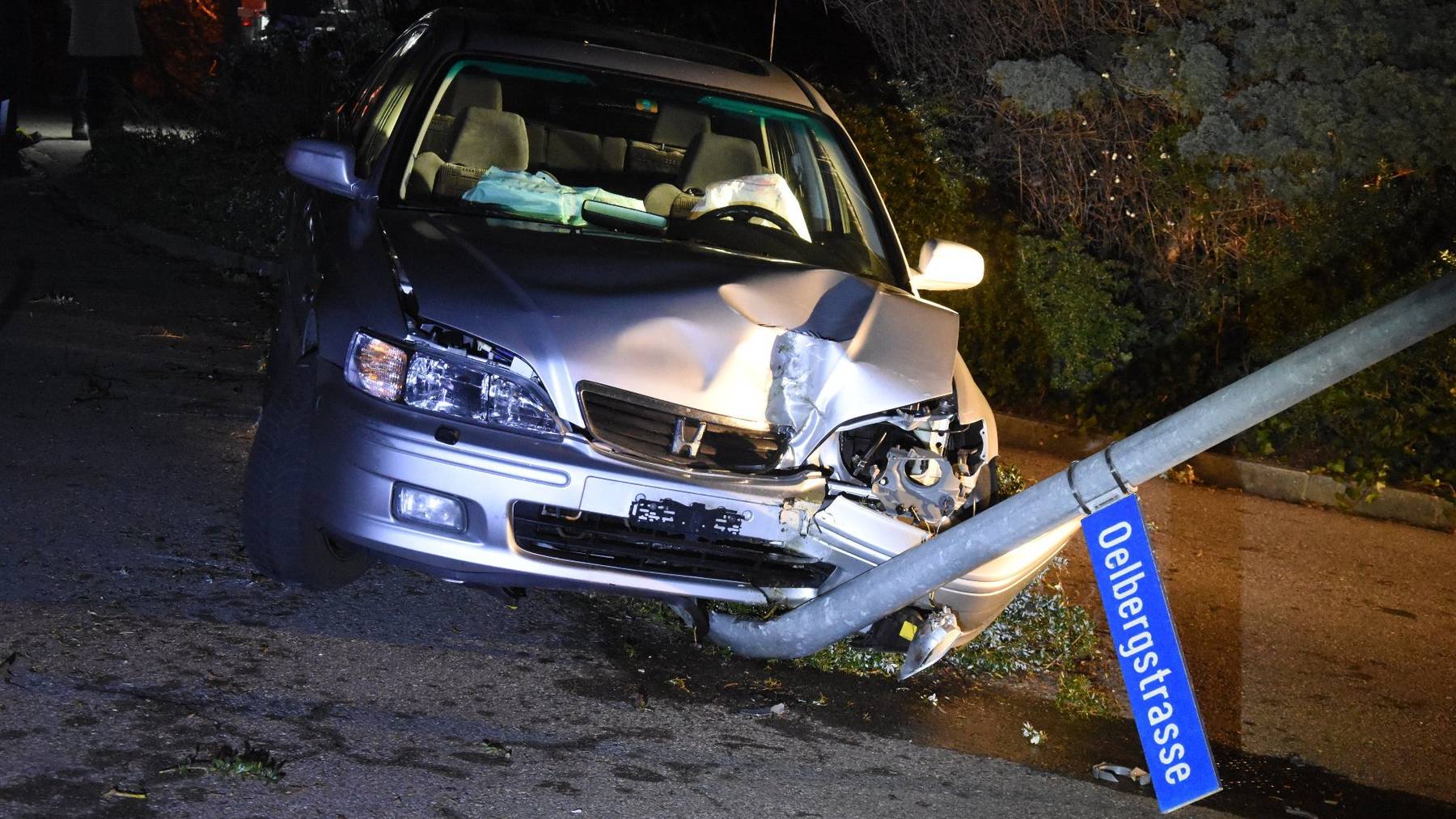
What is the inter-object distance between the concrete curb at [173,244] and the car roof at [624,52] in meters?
5.45

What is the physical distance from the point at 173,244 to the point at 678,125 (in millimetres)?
7561

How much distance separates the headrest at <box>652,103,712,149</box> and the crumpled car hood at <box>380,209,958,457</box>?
120cm

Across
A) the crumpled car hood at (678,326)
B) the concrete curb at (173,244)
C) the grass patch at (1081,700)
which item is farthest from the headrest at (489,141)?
the concrete curb at (173,244)

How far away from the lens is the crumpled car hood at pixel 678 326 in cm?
439

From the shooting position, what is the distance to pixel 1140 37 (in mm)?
9328

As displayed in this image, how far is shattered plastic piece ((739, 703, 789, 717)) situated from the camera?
4668 millimetres

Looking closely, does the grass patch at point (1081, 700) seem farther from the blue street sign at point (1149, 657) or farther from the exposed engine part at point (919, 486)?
the blue street sign at point (1149, 657)

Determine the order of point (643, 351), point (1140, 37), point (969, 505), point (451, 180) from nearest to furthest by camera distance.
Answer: point (643, 351) < point (969, 505) < point (451, 180) < point (1140, 37)

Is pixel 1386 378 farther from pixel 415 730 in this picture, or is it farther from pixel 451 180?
pixel 415 730

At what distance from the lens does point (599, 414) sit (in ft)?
14.4

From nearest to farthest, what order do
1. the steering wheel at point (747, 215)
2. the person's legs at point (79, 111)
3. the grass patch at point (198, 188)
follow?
the steering wheel at point (747, 215) < the grass patch at point (198, 188) < the person's legs at point (79, 111)

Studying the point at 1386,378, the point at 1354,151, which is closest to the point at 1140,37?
the point at 1354,151

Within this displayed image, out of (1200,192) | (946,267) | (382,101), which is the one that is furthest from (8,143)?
(946,267)

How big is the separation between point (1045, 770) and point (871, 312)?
1.49m
